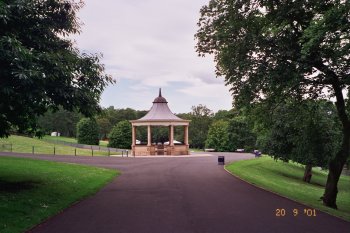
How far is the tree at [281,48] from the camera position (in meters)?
13.2

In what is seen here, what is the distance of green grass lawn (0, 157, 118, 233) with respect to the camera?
401 inches

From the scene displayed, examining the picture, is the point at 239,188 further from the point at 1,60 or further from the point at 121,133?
the point at 121,133

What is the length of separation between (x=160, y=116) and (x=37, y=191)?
3414 cm

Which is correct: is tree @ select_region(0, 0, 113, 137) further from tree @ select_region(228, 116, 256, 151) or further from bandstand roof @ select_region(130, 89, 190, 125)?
tree @ select_region(228, 116, 256, 151)

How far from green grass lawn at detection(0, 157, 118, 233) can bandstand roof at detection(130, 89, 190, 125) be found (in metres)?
24.9

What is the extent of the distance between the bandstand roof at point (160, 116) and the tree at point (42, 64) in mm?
31512

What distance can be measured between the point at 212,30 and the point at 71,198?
1015 centimetres

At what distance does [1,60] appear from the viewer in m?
9.50

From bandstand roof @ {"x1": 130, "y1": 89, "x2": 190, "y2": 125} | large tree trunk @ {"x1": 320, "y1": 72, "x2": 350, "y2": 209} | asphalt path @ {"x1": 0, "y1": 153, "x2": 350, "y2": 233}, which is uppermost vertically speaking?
bandstand roof @ {"x1": 130, "y1": 89, "x2": 190, "y2": 125}

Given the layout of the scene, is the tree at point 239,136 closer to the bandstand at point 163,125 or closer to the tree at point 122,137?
the tree at point 122,137

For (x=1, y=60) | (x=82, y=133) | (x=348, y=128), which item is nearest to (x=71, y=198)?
(x=1, y=60)
